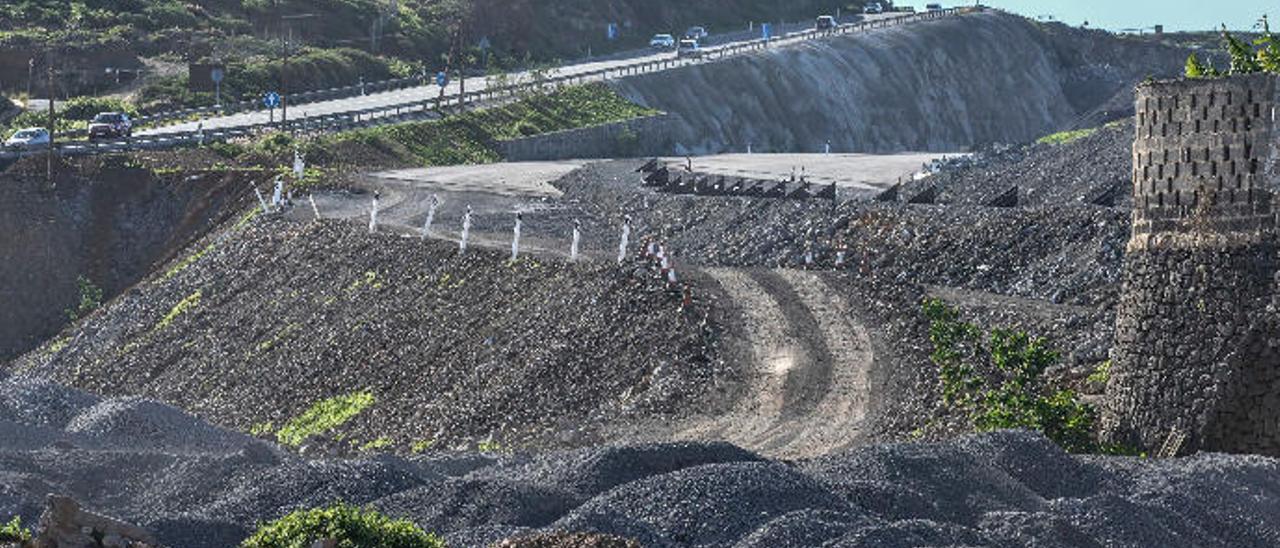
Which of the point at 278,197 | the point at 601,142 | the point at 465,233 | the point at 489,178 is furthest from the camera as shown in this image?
the point at 601,142

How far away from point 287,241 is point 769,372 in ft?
70.6

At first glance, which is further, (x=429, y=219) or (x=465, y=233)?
(x=429, y=219)

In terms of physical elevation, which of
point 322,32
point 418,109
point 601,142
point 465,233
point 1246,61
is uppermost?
point 1246,61

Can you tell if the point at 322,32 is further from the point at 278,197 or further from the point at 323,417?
the point at 323,417

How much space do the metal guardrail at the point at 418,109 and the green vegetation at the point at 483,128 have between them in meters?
1.02

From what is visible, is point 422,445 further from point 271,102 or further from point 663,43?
point 663,43

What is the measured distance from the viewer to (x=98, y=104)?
91.3m

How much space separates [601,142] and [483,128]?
183 inches

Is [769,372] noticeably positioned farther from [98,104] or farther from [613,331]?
[98,104]

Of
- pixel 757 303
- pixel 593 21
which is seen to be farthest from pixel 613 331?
pixel 593 21

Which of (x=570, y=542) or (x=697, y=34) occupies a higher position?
(x=570, y=542)

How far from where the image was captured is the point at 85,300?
62.3m

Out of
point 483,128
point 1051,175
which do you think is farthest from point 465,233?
point 483,128

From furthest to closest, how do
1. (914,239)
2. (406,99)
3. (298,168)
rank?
(406,99) < (298,168) < (914,239)
